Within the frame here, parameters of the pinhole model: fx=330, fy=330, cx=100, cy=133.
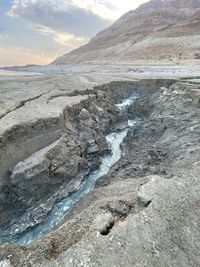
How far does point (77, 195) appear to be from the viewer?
11.4 metres

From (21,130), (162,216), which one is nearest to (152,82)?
(21,130)

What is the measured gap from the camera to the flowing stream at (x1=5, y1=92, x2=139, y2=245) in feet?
31.3

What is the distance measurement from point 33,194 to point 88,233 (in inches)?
176

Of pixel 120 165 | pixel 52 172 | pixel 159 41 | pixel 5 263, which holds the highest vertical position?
pixel 5 263

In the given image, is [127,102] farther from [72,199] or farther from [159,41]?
[159,41]

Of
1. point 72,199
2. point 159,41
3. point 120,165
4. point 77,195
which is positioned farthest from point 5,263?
point 159,41

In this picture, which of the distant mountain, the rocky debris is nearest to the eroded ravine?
the rocky debris

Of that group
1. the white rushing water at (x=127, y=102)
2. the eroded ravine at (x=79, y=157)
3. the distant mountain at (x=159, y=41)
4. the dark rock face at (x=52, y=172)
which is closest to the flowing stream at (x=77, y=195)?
the eroded ravine at (x=79, y=157)

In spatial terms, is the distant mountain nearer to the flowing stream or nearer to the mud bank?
the mud bank

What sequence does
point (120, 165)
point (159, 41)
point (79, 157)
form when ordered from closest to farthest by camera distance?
point (120, 165) < point (79, 157) < point (159, 41)

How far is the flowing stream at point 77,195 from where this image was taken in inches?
376

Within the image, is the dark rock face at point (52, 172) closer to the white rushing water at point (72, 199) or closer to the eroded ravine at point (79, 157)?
the eroded ravine at point (79, 157)

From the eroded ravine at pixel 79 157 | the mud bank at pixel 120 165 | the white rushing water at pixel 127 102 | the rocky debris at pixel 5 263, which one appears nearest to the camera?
the rocky debris at pixel 5 263

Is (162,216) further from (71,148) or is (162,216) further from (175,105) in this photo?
(175,105)
